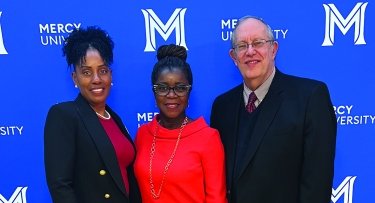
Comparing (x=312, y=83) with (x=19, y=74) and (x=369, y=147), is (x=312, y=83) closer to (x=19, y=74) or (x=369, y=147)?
(x=369, y=147)

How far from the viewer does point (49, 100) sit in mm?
2451

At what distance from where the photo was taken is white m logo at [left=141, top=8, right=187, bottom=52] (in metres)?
2.32

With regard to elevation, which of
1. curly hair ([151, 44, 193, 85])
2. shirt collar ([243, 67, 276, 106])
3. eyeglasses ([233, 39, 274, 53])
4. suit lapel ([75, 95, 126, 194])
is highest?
eyeglasses ([233, 39, 274, 53])

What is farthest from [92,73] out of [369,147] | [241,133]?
[369,147]

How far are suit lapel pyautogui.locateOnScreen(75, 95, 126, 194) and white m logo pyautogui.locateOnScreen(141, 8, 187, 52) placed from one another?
819mm

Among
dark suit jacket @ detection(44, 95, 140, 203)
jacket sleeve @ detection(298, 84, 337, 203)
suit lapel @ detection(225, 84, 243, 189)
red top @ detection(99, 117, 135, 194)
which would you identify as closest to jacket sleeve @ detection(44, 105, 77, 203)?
dark suit jacket @ detection(44, 95, 140, 203)

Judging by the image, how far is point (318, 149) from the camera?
1629 mm

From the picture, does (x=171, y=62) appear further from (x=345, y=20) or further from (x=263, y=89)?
(x=345, y=20)

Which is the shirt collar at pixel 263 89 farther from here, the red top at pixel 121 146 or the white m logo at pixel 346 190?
the white m logo at pixel 346 190

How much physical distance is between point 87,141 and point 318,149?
3.55 feet

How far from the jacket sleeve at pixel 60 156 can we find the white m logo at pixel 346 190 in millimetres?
1877

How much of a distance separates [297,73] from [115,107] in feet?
4.21

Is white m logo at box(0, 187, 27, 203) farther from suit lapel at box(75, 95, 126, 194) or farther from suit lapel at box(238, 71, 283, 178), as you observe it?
suit lapel at box(238, 71, 283, 178)

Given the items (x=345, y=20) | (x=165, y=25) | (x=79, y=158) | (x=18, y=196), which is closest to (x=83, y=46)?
(x=79, y=158)
